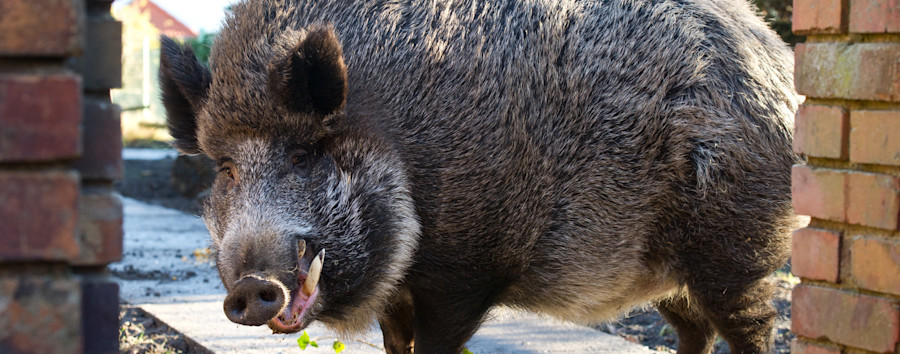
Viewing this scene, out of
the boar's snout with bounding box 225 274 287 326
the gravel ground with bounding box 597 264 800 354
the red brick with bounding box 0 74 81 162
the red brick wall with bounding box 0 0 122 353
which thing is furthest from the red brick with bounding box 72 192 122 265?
the gravel ground with bounding box 597 264 800 354

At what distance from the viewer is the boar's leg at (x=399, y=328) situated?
4031 mm

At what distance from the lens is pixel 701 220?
3.80 m

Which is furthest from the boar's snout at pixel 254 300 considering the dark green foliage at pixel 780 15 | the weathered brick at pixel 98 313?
the dark green foliage at pixel 780 15

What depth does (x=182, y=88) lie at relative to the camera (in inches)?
145

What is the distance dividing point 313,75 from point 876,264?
202cm

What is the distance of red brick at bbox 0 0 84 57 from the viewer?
142cm

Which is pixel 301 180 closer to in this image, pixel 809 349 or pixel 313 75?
pixel 313 75

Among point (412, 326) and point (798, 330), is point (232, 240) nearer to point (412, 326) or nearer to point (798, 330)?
point (412, 326)

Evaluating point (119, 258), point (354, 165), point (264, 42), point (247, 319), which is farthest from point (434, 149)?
point (119, 258)

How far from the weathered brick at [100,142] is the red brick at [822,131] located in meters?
1.71

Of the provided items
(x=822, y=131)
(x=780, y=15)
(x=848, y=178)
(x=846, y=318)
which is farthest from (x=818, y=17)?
(x=780, y=15)

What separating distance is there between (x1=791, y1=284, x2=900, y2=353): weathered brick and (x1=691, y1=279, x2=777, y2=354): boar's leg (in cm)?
150

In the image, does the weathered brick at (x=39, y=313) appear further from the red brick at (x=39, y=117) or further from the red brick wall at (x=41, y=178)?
the red brick at (x=39, y=117)

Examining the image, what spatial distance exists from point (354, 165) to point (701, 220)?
151cm
